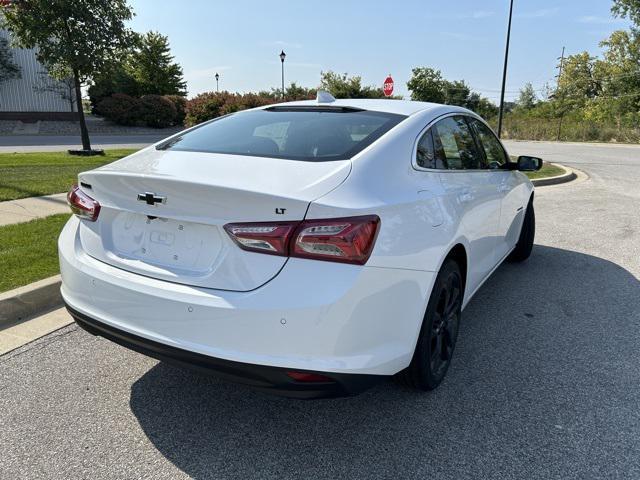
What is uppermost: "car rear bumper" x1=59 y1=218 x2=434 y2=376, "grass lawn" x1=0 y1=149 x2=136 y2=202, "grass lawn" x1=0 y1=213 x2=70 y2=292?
"car rear bumper" x1=59 y1=218 x2=434 y2=376

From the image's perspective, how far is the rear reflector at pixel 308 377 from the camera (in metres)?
2.15

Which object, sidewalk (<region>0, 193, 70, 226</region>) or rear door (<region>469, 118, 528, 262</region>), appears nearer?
rear door (<region>469, 118, 528, 262</region>)

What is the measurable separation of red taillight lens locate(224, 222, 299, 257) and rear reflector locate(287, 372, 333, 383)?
50 centimetres

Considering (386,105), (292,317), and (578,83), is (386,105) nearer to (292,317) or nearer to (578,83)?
(292,317)

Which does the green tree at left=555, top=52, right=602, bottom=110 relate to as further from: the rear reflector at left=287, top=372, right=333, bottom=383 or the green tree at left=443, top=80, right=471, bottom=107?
the rear reflector at left=287, top=372, right=333, bottom=383

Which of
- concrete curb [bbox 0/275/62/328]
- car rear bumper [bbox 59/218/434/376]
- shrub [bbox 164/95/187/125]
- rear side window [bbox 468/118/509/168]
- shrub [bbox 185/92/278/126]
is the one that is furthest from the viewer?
shrub [bbox 164/95/187/125]

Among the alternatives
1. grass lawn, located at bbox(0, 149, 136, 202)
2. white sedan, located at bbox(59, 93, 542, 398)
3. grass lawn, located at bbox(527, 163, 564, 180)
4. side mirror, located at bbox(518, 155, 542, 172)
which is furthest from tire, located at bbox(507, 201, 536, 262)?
grass lawn, located at bbox(527, 163, 564, 180)

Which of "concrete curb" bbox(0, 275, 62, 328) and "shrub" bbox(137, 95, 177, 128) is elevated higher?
"shrub" bbox(137, 95, 177, 128)

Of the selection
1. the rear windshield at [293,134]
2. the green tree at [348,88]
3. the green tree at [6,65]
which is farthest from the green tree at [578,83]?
the rear windshield at [293,134]

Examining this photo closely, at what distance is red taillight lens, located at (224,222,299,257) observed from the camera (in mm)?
2119

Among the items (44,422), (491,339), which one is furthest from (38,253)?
(491,339)

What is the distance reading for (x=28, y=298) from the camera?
3.89m

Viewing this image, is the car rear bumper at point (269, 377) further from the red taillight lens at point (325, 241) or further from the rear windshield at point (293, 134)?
the rear windshield at point (293, 134)

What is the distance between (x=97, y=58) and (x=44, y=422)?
15124 mm
